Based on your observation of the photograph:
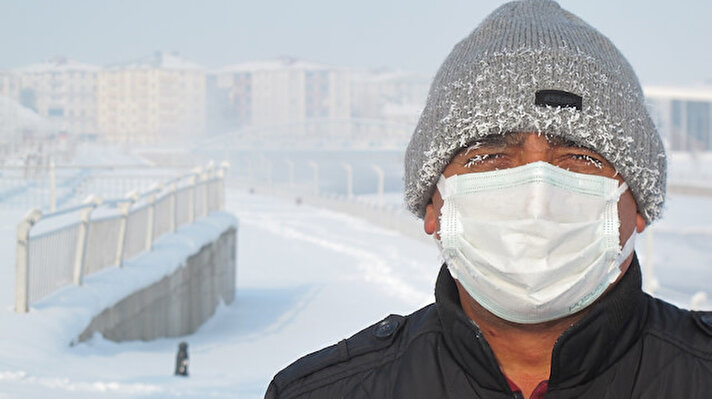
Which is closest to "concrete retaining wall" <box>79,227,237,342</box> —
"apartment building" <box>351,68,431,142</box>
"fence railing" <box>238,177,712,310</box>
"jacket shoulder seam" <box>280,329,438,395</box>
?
"fence railing" <box>238,177,712,310</box>

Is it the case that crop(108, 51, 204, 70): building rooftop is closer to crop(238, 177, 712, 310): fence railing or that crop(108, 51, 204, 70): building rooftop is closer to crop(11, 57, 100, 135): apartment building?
crop(11, 57, 100, 135): apartment building

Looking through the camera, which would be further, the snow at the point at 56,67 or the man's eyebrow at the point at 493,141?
the snow at the point at 56,67

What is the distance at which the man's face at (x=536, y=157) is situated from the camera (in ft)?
6.70

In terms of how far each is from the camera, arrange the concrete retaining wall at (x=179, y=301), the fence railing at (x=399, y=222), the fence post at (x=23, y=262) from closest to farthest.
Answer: the fence post at (x=23, y=262)
the concrete retaining wall at (x=179, y=301)
the fence railing at (x=399, y=222)

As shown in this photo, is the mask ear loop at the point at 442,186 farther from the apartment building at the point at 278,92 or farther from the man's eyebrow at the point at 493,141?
the apartment building at the point at 278,92

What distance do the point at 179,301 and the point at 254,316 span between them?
2766 mm

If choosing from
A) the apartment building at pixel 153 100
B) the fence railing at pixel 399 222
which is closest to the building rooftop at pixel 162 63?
the apartment building at pixel 153 100

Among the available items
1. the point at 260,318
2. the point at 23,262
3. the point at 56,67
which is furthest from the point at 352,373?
the point at 56,67

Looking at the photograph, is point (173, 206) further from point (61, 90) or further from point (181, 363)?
point (61, 90)

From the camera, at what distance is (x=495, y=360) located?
1.93 metres

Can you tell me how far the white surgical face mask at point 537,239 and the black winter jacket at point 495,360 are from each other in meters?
0.07

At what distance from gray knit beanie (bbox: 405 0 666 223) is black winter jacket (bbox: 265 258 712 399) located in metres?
0.21

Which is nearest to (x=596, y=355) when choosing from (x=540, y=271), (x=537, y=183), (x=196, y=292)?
(x=540, y=271)

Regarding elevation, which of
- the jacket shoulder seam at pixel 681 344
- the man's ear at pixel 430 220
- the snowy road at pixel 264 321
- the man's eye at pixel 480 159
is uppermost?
the man's eye at pixel 480 159
